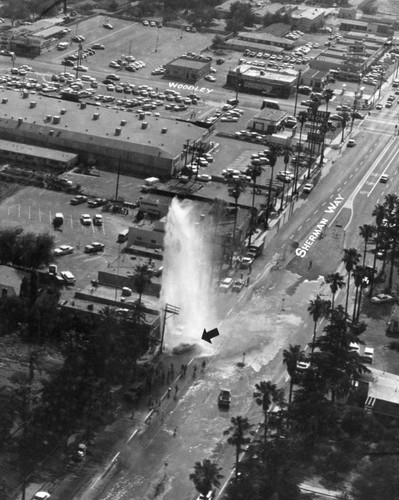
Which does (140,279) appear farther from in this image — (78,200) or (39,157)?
(39,157)

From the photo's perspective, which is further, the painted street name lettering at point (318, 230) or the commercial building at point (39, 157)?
the commercial building at point (39, 157)

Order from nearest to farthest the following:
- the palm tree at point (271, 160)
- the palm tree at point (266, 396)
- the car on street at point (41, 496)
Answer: the car on street at point (41, 496) < the palm tree at point (266, 396) < the palm tree at point (271, 160)

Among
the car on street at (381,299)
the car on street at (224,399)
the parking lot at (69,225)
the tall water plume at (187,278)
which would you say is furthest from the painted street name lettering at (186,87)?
the car on street at (224,399)

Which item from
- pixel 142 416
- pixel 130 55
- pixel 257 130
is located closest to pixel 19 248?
pixel 142 416

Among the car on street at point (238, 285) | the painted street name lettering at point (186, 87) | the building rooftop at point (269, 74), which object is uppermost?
the car on street at point (238, 285)

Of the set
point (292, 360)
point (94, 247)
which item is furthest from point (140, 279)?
point (94, 247)

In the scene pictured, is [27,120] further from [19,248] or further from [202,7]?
[202,7]

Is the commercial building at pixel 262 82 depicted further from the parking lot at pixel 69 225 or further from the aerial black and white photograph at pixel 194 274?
the parking lot at pixel 69 225
